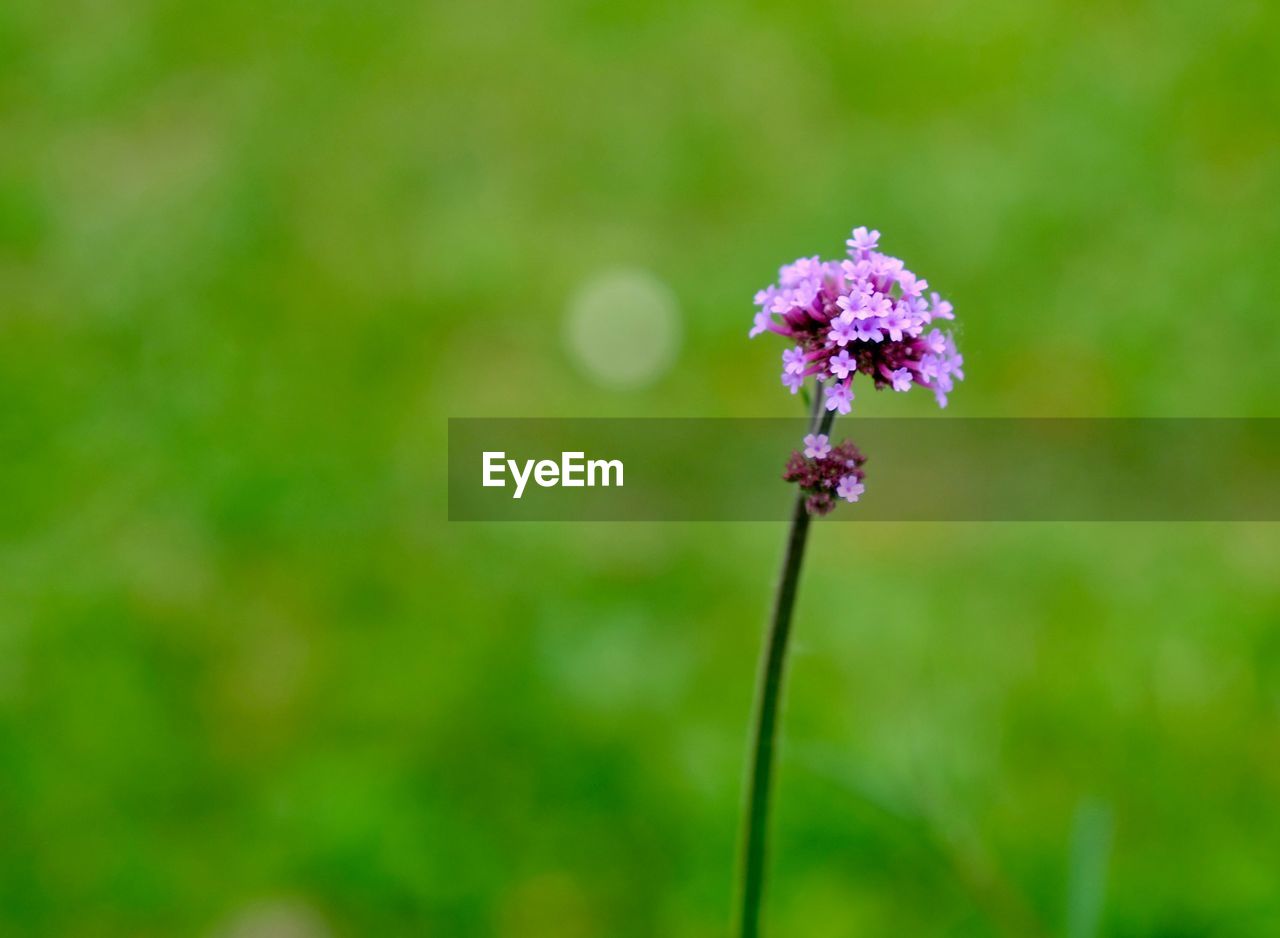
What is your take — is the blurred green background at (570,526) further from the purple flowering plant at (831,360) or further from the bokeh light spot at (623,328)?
the purple flowering plant at (831,360)

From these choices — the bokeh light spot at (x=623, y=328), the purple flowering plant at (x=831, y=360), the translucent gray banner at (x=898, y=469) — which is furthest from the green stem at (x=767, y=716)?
the bokeh light spot at (x=623, y=328)

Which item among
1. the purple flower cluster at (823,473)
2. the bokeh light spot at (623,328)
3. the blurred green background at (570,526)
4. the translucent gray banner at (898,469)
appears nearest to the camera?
the purple flower cluster at (823,473)

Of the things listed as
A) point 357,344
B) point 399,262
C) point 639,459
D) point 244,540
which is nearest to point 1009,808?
point 639,459

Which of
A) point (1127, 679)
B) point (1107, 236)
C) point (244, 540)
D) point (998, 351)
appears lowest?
point (1127, 679)

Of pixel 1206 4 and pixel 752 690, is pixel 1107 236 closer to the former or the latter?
pixel 1206 4

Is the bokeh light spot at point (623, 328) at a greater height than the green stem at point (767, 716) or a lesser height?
greater

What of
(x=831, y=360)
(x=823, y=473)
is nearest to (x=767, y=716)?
(x=823, y=473)

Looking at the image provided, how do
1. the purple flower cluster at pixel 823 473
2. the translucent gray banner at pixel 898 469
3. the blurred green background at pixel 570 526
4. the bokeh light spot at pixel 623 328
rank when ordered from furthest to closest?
1. the bokeh light spot at pixel 623 328
2. the translucent gray banner at pixel 898 469
3. the blurred green background at pixel 570 526
4. the purple flower cluster at pixel 823 473

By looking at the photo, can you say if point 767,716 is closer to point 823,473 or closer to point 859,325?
point 823,473

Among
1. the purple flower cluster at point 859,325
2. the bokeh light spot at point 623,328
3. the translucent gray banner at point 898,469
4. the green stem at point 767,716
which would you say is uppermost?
the bokeh light spot at point 623,328
